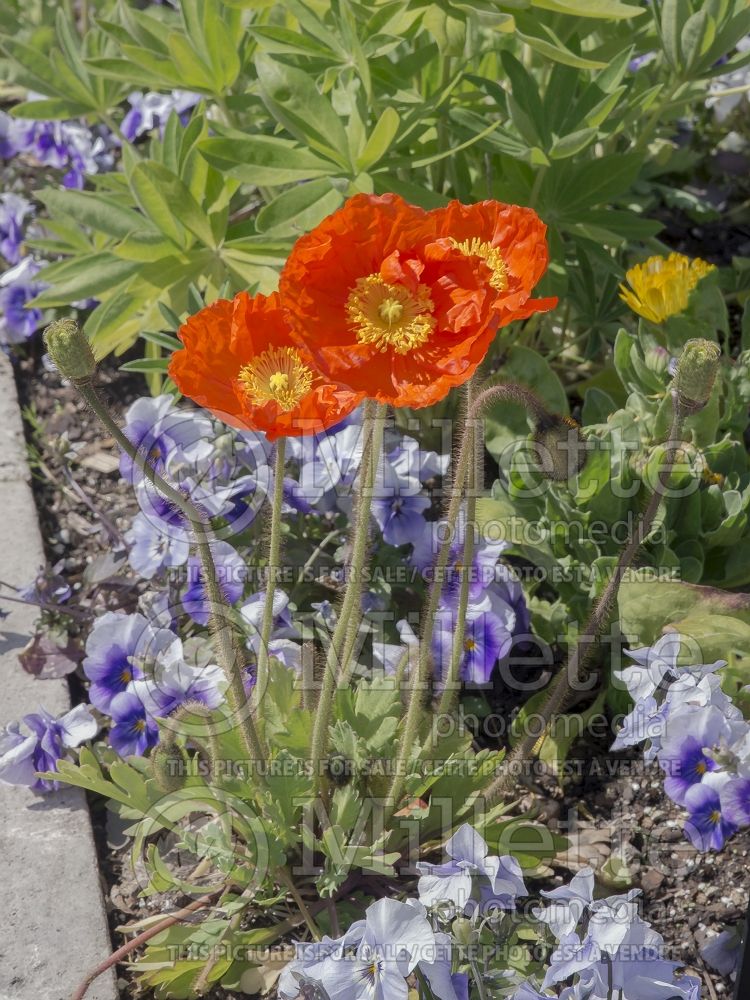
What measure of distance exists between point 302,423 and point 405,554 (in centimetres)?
91

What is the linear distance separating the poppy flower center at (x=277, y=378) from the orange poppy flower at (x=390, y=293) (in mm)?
Result: 73

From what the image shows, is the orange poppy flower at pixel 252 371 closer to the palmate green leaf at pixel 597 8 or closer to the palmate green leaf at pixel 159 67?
the palmate green leaf at pixel 597 8

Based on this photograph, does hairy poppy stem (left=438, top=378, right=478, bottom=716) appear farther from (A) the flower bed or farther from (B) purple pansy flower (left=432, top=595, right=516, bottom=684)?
(B) purple pansy flower (left=432, top=595, right=516, bottom=684)

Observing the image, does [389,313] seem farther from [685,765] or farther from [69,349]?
[685,765]

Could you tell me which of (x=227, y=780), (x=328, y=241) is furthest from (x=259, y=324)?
(x=227, y=780)

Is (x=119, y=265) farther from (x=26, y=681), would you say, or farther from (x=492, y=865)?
(x=492, y=865)

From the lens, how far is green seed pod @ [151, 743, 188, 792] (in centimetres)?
164

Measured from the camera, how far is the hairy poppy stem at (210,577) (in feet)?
4.17

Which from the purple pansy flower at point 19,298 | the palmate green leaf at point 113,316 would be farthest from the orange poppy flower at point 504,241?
the purple pansy flower at point 19,298

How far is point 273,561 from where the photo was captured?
1.47 metres

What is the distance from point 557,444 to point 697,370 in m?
0.24

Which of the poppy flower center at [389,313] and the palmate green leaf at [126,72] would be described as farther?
the palmate green leaf at [126,72]

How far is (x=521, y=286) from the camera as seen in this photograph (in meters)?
1.36

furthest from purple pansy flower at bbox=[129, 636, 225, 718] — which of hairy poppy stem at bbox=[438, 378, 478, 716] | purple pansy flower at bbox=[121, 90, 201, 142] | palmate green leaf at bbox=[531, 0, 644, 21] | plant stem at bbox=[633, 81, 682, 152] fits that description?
purple pansy flower at bbox=[121, 90, 201, 142]
